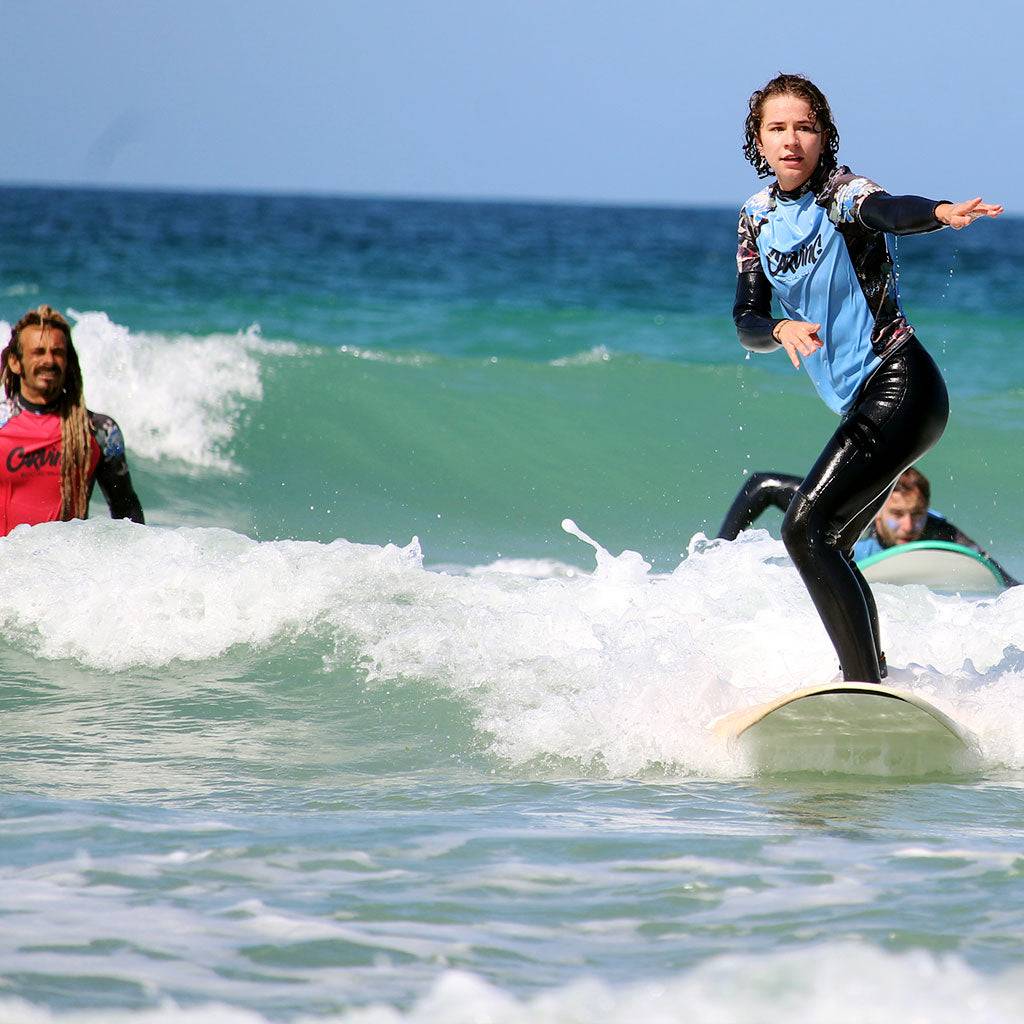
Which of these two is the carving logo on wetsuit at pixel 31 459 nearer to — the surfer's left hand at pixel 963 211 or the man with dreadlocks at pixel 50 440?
the man with dreadlocks at pixel 50 440

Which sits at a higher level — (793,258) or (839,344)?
(793,258)

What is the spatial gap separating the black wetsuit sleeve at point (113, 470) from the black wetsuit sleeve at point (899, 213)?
10.5ft

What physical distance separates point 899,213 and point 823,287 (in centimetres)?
36

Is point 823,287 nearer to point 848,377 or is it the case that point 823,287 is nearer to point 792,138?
point 848,377

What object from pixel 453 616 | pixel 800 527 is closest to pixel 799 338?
pixel 800 527

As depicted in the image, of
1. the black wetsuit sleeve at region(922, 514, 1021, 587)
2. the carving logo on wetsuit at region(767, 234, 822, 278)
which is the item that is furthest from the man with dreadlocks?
the black wetsuit sleeve at region(922, 514, 1021, 587)

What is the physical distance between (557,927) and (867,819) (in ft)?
3.72

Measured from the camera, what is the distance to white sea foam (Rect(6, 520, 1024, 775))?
5.45 m

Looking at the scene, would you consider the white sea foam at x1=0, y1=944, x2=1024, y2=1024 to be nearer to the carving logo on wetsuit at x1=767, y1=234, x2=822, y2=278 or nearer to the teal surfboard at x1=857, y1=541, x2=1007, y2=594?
the carving logo on wetsuit at x1=767, y1=234, x2=822, y2=278

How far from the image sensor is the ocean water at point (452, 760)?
9.87 ft

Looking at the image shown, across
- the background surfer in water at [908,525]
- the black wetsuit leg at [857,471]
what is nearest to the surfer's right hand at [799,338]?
the black wetsuit leg at [857,471]

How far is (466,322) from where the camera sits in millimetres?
22500

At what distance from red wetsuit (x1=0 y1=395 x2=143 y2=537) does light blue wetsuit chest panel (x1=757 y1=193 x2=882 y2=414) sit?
2844 millimetres

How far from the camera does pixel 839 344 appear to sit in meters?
4.25
